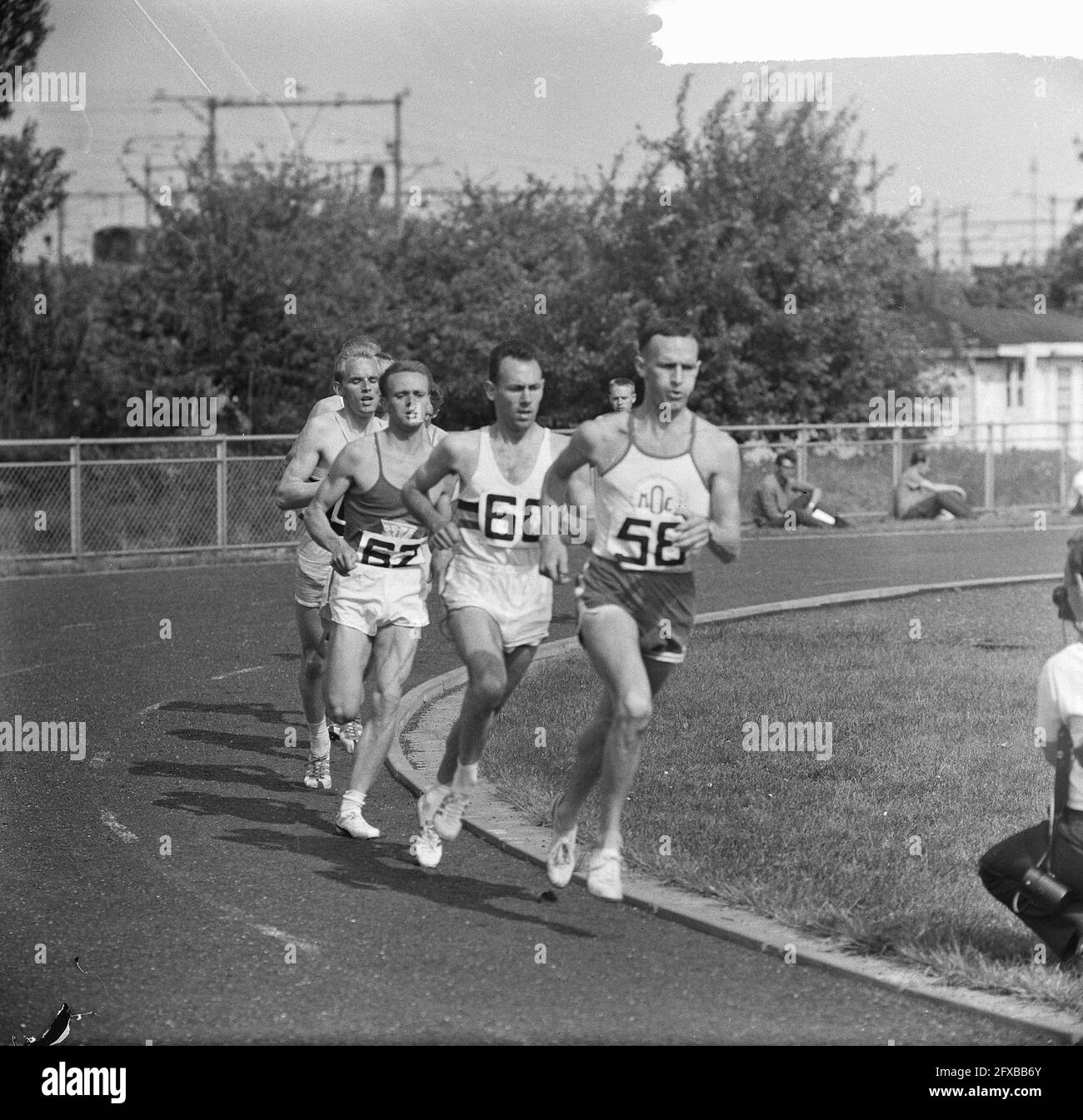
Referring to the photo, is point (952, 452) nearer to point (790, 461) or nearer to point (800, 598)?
point (790, 461)

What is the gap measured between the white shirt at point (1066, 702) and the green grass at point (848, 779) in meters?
0.63

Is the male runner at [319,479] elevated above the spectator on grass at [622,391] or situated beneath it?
situated beneath

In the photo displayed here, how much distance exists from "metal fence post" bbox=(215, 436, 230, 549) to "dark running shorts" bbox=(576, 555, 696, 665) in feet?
59.8

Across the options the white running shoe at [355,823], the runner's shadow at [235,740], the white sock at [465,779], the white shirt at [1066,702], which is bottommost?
the runner's shadow at [235,740]

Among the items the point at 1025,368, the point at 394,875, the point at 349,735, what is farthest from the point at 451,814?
the point at 1025,368

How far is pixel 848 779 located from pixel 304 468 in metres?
3.04

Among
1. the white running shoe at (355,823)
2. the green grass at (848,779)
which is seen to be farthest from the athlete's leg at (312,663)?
the white running shoe at (355,823)

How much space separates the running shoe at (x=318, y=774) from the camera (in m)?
9.79

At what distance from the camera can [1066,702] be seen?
5.79 meters

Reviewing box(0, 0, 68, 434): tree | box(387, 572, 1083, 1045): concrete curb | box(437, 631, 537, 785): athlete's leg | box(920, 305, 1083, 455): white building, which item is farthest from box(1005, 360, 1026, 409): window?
box(437, 631, 537, 785): athlete's leg

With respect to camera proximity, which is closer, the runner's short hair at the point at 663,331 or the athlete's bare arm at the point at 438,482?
the runner's short hair at the point at 663,331

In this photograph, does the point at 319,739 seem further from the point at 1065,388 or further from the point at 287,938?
the point at 1065,388

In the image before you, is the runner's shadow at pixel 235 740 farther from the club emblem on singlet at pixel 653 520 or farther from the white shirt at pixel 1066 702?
the white shirt at pixel 1066 702

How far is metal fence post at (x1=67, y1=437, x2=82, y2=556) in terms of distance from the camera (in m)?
23.7
